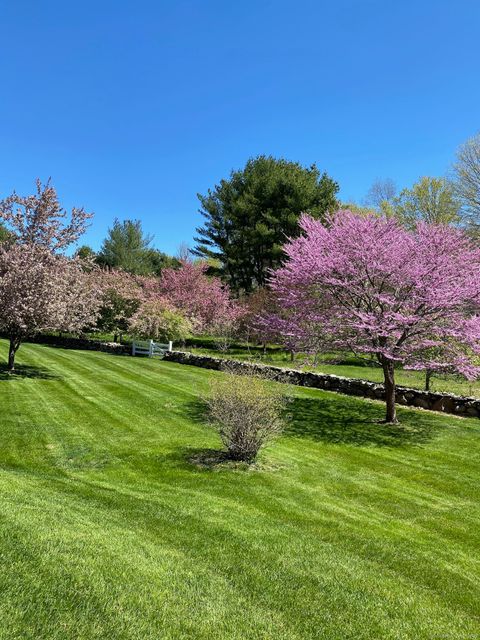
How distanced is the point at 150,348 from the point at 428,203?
26.1 meters

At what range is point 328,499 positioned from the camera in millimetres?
7008

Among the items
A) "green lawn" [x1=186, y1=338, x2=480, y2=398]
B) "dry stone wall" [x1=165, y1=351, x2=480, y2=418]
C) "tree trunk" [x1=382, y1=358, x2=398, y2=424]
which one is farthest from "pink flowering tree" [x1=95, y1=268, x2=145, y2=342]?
"tree trunk" [x1=382, y1=358, x2=398, y2=424]

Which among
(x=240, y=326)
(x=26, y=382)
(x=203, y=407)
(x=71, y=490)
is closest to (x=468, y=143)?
(x=240, y=326)

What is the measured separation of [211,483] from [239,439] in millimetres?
1191

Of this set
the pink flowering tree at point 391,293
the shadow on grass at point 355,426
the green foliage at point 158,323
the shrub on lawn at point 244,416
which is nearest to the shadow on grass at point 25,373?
the green foliage at point 158,323

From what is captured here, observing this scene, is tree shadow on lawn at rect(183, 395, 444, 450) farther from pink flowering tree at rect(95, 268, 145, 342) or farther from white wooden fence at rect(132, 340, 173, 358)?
pink flowering tree at rect(95, 268, 145, 342)

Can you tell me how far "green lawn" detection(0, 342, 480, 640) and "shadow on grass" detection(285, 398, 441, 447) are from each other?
0.10 metres

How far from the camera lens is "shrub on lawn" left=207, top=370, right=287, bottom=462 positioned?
8164mm

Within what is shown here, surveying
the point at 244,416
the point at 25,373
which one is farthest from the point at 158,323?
the point at 244,416

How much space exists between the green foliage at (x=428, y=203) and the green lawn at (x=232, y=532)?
28887 millimetres

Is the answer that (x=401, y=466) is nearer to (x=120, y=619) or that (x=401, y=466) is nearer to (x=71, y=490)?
(x=71, y=490)

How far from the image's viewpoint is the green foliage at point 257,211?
3791 centimetres

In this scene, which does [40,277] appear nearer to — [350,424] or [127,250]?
[350,424]

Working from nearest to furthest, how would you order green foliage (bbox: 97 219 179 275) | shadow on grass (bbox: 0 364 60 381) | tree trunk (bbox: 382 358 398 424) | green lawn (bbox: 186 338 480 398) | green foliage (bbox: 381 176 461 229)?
tree trunk (bbox: 382 358 398 424) → green lawn (bbox: 186 338 480 398) → shadow on grass (bbox: 0 364 60 381) → green foliage (bbox: 381 176 461 229) → green foliage (bbox: 97 219 179 275)
